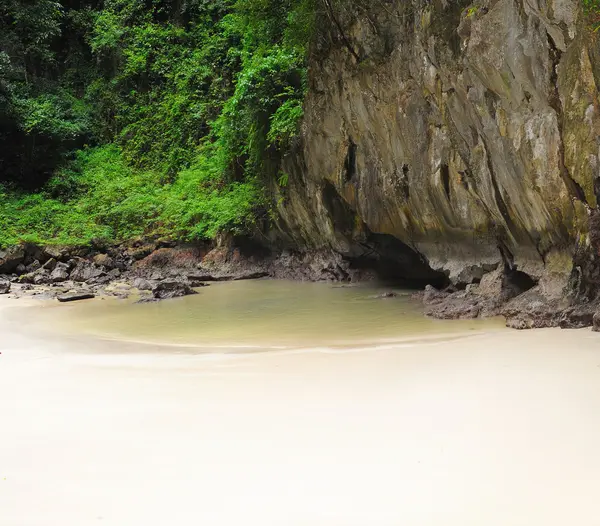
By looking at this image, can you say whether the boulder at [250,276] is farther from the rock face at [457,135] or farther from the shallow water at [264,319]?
the rock face at [457,135]

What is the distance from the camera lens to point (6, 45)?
2520 cm

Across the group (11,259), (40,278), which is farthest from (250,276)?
(11,259)

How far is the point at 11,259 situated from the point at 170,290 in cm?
730

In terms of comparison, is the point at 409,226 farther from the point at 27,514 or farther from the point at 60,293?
the point at 27,514

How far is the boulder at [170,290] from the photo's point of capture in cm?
1213

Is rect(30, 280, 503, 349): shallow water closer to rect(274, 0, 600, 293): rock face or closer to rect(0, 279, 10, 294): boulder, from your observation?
rect(274, 0, 600, 293): rock face

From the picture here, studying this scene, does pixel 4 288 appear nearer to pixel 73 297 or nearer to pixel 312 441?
pixel 73 297

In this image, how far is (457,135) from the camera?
8.73m

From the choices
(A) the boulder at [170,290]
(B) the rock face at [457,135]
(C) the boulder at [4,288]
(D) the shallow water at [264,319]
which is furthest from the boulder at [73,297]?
(B) the rock face at [457,135]

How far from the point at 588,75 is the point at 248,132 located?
1172cm

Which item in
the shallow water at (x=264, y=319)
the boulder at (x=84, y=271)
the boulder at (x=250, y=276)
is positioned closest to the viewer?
the shallow water at (x=264, y=319)

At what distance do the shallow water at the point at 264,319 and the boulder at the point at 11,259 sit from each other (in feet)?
22.1

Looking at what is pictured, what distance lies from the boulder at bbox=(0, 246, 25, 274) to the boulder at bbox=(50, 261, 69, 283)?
1283 mm

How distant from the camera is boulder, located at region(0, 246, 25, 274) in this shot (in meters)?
16.5
